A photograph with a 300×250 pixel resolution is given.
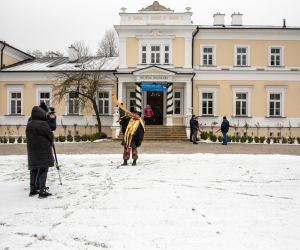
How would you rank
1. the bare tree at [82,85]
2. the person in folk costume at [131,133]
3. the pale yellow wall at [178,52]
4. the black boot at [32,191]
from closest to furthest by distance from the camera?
the black boot at [32,191]
the person in folk costume at [131,133]
the bare tree at [82,85]
the pale yellow wall at [178,52]

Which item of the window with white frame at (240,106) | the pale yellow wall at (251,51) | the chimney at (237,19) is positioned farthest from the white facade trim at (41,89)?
the chimney at (237,19)

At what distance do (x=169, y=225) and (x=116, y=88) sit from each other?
1861cm

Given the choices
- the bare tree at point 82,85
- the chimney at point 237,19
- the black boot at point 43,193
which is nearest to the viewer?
the black boot at point 43,193

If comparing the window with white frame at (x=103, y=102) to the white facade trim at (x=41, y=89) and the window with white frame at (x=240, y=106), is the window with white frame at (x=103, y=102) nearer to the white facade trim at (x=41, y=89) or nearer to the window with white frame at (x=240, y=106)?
the white facade trim at (x=41, y=89)

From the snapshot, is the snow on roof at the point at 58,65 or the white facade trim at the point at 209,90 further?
the snow on roof at the point at 58,65

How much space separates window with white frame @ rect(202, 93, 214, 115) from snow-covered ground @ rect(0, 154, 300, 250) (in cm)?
1401

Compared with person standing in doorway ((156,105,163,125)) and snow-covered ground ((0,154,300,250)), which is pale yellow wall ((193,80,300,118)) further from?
snow-covered ground ((0,154,300,250))

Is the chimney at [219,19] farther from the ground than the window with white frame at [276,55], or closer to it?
farther from the ground

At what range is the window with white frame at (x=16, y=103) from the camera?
21.9 meters

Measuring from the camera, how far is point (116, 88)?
21.3 metres

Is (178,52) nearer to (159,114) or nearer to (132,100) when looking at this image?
(159,114)

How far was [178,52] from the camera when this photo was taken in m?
20.0

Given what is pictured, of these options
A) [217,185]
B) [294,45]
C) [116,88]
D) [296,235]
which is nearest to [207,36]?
[294,45]

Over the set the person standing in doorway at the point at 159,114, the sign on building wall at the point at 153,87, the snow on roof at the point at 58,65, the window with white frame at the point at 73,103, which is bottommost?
the person standing in doorway at the point at 159,114
